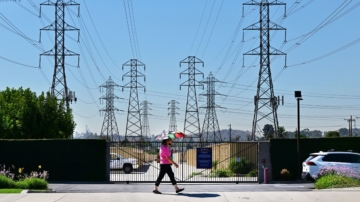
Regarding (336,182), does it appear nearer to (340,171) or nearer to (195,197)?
(340,171)

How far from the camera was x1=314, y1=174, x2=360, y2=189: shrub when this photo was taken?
22.8m

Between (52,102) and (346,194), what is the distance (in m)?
28.3

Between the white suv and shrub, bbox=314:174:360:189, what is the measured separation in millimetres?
3675

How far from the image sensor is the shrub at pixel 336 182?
22.8 metres

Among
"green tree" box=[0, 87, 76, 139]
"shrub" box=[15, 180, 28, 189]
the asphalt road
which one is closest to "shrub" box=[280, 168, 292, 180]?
the asphalt road

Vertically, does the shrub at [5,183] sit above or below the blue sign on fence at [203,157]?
below

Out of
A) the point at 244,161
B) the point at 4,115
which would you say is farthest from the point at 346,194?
the point at 4,115

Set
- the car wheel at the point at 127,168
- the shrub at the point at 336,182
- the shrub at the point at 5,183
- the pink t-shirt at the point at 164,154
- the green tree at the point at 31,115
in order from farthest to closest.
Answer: the green tree at the point at 31,115 → the car wheel at the point at 127,168 → the shrub at the point at 336,182 → the shrub at the point at 5,183 → the pink t-shirt at the point at 164,154

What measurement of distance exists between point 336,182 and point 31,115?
24.9 meters

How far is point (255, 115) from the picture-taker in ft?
146

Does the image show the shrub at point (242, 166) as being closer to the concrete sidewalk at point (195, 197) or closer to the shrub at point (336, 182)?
the shrub at point (336, 182)

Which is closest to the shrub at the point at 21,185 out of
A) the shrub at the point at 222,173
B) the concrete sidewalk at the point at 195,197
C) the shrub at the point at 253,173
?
the concrete sidewalk at the point at 195,197

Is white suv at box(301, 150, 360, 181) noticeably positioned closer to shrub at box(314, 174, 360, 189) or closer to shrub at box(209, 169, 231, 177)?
shrub at box(314, 174, 360, 189)

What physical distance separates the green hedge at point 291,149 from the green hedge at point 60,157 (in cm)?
863
